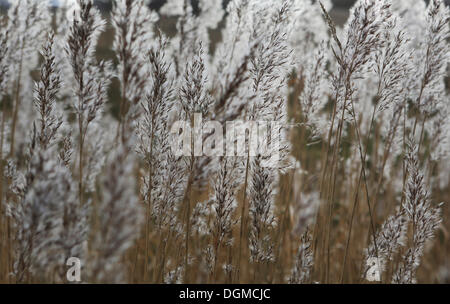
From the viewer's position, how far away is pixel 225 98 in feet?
3.34

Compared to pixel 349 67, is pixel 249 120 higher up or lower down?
lower down

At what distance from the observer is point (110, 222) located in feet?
2.74

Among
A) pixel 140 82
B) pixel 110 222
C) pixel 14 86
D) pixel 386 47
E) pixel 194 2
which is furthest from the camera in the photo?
pixel 194 2

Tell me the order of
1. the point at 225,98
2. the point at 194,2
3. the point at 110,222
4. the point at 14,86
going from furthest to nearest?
the point at 194,2 → the point at 14,86 → the point at 225,98 → the point at 110,222

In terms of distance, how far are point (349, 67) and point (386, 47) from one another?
279 mm

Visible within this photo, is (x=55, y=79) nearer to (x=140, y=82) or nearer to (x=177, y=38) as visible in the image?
(x=140, y=82)

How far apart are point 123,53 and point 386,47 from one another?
3.62ft

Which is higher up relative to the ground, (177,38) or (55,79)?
(177,38)

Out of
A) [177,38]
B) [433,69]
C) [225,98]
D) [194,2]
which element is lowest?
[225,98]
